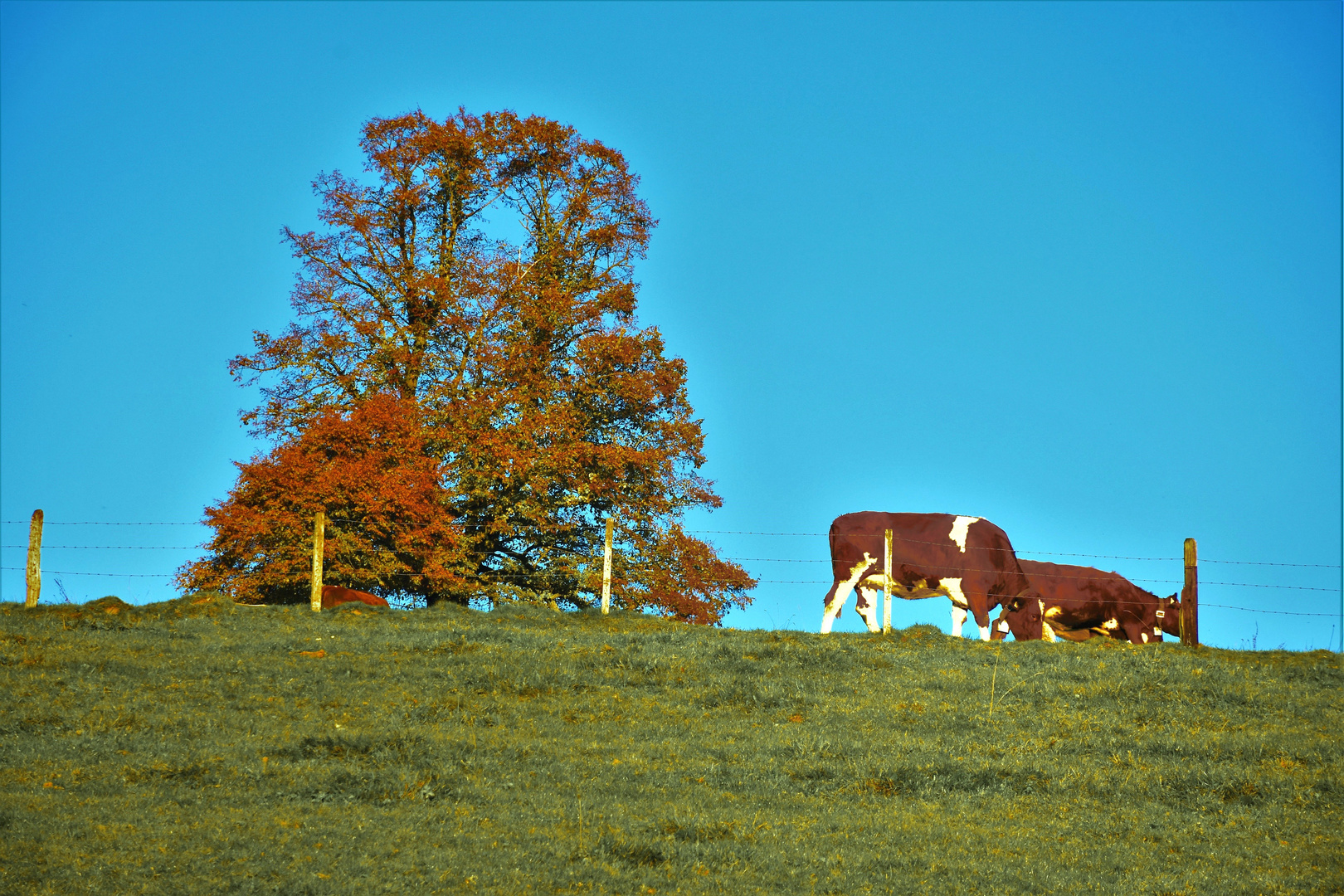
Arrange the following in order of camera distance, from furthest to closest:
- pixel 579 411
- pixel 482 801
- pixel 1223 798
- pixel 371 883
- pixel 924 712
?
pixel 579 411 → pixel 924 712 → pixel 1223 798 → pixel 482 801 → pixel 371 883

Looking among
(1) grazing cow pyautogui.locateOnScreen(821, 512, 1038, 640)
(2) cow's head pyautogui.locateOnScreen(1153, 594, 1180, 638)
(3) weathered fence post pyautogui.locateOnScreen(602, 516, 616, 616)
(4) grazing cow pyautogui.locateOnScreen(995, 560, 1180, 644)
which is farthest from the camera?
(4) grazing cow pyautogui.locateOnScreen(995, 560, 1180, 644)

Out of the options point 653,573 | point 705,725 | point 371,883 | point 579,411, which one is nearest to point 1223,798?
point 705,725

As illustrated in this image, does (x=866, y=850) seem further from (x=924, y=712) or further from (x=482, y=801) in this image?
(x=924, y=712)

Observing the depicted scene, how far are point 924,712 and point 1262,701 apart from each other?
4.20 meters

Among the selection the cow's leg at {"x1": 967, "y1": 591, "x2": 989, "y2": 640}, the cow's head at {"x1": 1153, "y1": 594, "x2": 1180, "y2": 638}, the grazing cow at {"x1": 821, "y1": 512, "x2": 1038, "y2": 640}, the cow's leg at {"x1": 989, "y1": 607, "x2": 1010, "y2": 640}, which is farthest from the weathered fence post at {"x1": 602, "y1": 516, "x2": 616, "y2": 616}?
the cow's head at {"x1": 1153, "y1": 594, "x2": 1180, "y2": 638}

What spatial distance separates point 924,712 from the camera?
13367 millimetres

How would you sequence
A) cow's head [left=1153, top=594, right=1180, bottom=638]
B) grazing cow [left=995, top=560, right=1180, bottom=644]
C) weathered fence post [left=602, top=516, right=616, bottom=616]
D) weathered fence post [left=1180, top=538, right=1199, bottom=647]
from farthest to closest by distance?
grazing cow [left=995, top=560, right=1180, bottom=644]
cow's head [left=1153, top=594, right=1180, bottom=638]
weathered fence post [left=602, top=516, right=616, bottom=616]
weathered fence post [left=1180, top=538, right=1199, bottom=647]

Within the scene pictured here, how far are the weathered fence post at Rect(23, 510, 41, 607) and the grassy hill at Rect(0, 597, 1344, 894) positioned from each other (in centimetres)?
148

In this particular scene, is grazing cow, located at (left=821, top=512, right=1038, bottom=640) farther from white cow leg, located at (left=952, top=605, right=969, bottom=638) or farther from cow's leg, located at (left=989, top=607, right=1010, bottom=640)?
cow's leg, located at (left=989, top=607, right=1010, bottom=640)

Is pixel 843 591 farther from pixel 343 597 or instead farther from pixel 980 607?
pixel 343 597

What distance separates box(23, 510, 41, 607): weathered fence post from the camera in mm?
18547

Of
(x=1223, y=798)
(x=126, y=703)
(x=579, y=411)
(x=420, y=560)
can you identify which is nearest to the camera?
(x=1223, y=798)

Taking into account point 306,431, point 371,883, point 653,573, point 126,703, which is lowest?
point 371,883

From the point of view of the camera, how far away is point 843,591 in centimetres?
2209
